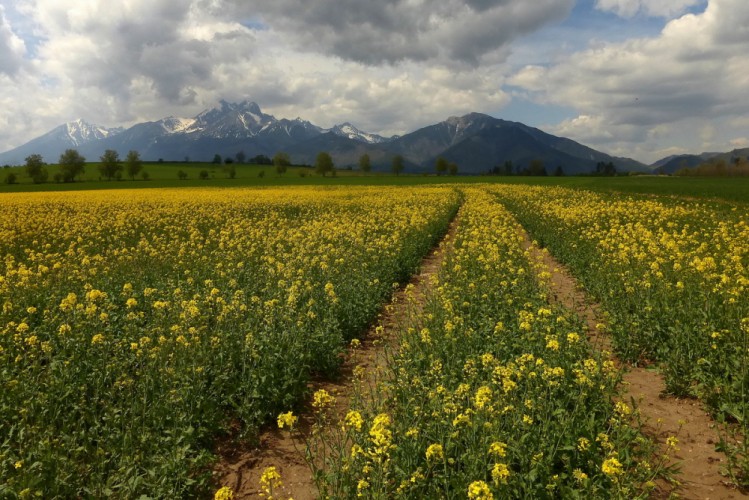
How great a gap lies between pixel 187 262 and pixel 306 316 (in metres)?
7.02

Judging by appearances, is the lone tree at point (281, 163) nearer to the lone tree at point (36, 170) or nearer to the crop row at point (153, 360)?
Result: the lone tree at point (36, 170)

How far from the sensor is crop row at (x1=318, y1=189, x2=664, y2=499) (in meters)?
4.09

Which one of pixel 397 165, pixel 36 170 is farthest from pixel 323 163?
pixel 36 170

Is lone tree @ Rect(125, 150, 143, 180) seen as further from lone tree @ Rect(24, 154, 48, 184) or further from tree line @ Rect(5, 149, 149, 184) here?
lone tree @ Rect(24, 154, 48, 184)

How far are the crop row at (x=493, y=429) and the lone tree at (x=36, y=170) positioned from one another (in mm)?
105941

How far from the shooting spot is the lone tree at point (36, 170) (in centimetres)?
8456

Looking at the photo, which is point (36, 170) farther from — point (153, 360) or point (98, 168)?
point (153, 360)

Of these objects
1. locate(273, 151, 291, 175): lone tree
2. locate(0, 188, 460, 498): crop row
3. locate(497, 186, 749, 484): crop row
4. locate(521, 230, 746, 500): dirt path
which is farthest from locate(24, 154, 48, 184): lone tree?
locate(521, 230, 746, 500): dirt path

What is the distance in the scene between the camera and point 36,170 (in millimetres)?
85312

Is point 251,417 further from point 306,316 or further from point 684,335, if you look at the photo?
point 684,335

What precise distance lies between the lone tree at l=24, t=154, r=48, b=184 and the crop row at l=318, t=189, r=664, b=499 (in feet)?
348

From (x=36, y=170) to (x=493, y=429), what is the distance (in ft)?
358

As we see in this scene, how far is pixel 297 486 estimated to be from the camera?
199 inches

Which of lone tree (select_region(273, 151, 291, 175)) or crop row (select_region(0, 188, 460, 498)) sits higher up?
lone tree (select_region(273, 151, 291, 175))
